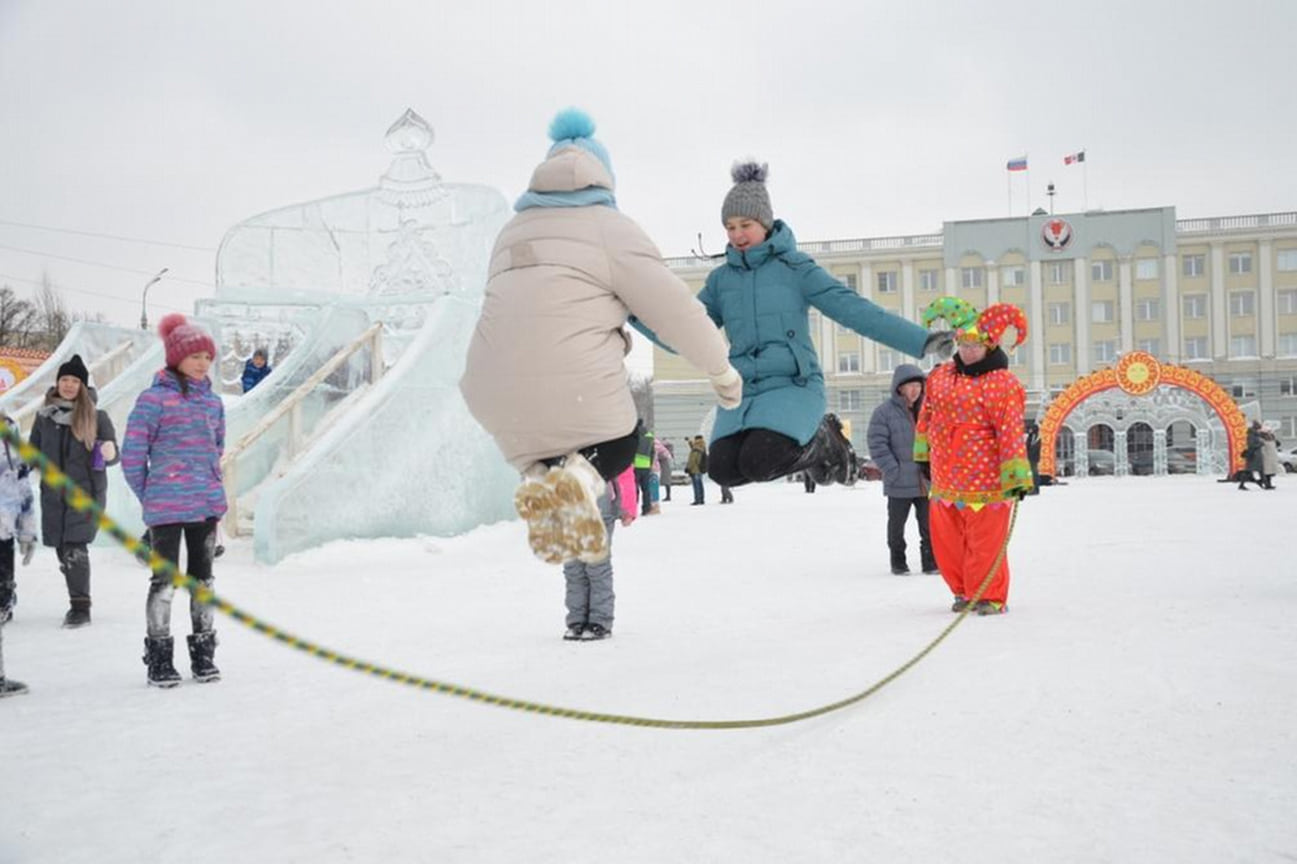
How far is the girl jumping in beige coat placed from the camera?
391 cm

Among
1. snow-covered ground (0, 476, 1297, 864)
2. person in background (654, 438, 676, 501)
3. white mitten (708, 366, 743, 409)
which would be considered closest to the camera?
snow-covered ground (0, 476, 1297, 864)

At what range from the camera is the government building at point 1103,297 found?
5803 cm

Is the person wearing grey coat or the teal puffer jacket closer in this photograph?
the teal puffer jacket

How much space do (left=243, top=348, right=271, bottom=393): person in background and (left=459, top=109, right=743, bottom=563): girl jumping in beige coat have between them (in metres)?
12.9

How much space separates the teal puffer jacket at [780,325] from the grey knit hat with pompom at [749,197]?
96 mm

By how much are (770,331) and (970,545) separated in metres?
3.28

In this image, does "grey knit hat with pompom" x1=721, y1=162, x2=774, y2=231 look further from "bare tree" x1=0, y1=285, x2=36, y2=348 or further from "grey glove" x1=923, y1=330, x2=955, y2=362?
Result: "bare tree" x1=0, y1=285, x2=36, y2=348

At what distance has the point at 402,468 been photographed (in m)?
12.7

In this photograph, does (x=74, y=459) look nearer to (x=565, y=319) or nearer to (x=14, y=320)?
(x=565, y=319)

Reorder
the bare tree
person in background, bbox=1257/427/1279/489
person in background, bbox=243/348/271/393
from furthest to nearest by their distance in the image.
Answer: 1. the bare tree
2. person in background, bbox=1257/427/1279/489
3. person in background, bbox=243/348/271/393

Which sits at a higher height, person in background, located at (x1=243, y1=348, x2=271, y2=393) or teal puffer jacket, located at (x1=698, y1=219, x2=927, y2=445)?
person in background, located at (x1=243, y1=348, x2=271, y2=393)

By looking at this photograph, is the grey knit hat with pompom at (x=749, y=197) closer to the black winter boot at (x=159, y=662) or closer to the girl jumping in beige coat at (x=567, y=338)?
the girl jumping in beige coat at (x=567, y=338)

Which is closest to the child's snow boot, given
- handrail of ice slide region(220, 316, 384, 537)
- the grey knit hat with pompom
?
the grey knit hat with pompom

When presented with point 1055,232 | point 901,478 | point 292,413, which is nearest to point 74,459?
point 292,413
